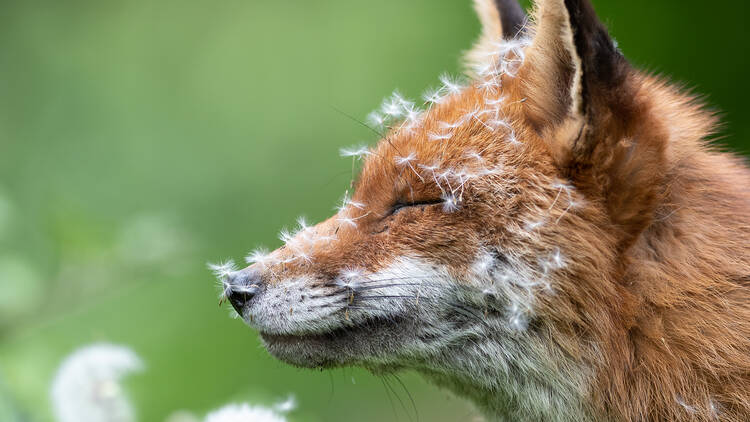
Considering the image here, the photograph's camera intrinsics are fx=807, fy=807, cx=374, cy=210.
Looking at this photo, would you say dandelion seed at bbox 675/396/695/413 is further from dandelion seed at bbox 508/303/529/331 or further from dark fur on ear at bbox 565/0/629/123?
dark fur on ear at bbox 565/0/629/123

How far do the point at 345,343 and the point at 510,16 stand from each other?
1788 mm

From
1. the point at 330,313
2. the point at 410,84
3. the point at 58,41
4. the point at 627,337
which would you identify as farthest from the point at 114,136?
the point at 627,337

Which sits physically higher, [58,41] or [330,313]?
[58,41]

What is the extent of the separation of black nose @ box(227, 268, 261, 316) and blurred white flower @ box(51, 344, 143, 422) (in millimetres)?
490

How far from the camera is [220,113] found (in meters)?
10.3

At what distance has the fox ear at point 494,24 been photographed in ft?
12.6

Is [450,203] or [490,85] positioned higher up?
[490,85]

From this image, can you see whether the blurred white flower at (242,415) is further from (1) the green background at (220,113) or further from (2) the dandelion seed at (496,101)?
(1) the green background at (220,113)

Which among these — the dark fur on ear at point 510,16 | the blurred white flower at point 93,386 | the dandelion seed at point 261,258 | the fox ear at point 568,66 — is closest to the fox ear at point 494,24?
the dark fur on ear at point 510,16

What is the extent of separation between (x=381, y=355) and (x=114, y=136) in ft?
24.6

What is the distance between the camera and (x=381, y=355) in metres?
3.13

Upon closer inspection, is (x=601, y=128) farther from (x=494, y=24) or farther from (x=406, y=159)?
(x=494, y=24)

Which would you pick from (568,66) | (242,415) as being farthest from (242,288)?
(568,66)

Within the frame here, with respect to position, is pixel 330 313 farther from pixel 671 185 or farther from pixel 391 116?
pixel 671 185
